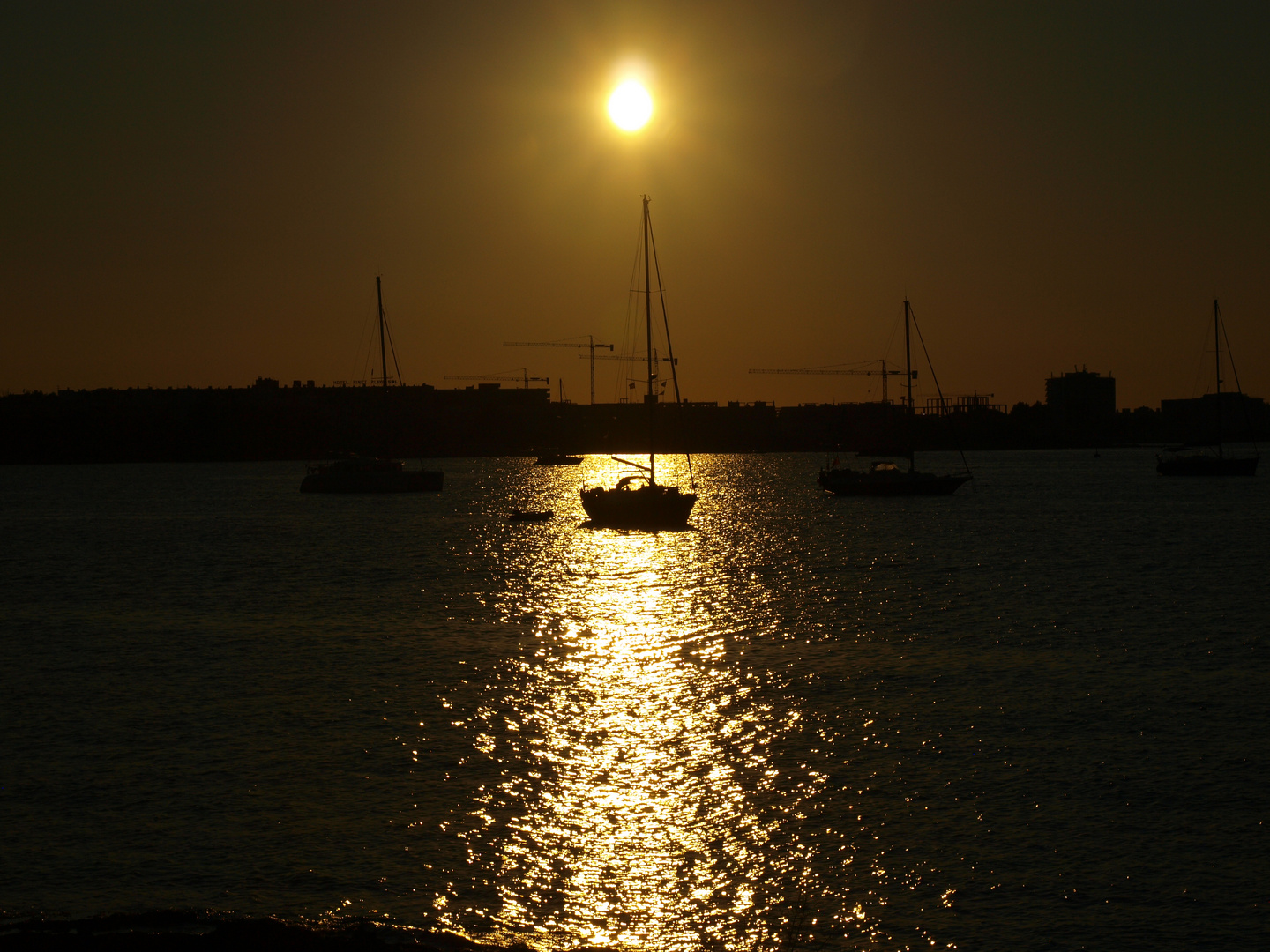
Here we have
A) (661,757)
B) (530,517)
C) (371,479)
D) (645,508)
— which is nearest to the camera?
(661,757)

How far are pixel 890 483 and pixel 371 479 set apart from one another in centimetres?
5014

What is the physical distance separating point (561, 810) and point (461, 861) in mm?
2434

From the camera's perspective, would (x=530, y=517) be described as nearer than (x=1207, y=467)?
Yes

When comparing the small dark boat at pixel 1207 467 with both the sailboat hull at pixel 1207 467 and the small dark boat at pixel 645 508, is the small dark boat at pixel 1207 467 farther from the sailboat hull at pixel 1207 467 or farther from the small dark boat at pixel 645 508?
the small dark boat at pixel 645 508

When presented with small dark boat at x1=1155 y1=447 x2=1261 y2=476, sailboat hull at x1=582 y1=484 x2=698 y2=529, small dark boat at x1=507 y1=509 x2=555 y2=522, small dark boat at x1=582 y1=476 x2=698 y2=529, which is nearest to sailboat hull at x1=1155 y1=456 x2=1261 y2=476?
small dark boat at x1=1155 y1=447 x2=1261 y2=476

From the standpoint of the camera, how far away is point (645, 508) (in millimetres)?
73812

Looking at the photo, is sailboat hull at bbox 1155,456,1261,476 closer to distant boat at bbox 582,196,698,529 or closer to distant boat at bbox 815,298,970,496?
distant boat at bbox 815,298,970,496

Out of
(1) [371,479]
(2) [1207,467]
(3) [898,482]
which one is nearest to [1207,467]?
(2) [1207,467]

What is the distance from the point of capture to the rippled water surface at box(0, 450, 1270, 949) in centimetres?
1449

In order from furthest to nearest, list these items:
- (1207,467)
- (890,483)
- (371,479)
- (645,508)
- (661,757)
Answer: (1207,467), (371,479), (890,483), (645,508), (661,757)

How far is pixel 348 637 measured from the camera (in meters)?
36.3

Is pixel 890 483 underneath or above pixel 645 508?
underneath

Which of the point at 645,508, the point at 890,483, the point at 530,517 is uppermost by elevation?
the point at 645,508

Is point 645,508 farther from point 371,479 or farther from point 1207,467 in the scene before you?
point 1207,467
